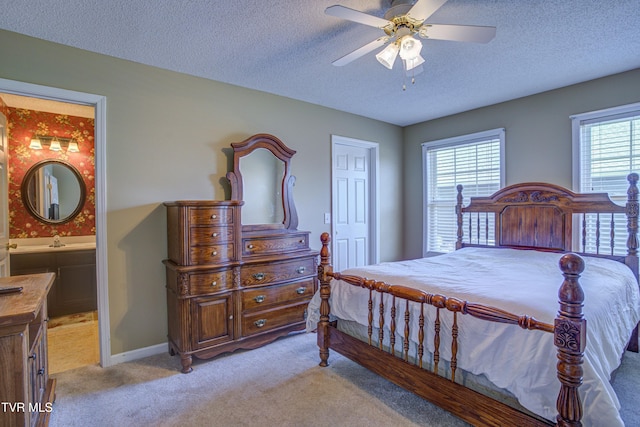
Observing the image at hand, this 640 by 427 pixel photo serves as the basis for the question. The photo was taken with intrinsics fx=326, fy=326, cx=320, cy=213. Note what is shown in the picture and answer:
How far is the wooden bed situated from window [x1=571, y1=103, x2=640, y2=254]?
50mm

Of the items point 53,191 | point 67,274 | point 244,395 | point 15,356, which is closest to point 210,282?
point 244,395

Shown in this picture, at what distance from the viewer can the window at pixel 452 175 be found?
4.16 m

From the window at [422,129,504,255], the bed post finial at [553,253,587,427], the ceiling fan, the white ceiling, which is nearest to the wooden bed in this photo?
the bed post finial at [553,253,587,427]

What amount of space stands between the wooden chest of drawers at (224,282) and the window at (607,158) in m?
3.04

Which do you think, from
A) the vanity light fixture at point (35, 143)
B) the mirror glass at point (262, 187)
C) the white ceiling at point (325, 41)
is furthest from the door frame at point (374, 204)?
the vanity light fixture at point (35, 143)

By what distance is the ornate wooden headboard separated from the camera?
310cm

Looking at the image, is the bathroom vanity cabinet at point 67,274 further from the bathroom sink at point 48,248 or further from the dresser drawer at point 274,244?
the dresser drawer at point 274,244

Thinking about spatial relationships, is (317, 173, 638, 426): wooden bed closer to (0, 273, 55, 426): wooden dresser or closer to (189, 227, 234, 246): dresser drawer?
(189, 227, 234, 246): dresser drawer

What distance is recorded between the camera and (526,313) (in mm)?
1630

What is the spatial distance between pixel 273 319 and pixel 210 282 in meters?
0.76

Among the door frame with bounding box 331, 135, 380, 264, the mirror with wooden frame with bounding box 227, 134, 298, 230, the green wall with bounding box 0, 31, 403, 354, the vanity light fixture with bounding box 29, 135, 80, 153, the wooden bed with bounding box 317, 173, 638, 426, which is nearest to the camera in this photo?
the wooden bed with bounding box 317, 173, 638, 426

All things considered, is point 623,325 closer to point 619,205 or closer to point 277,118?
point 619,205

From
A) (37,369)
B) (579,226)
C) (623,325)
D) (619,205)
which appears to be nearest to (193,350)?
(37,369)

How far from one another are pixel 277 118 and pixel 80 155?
111 inches
